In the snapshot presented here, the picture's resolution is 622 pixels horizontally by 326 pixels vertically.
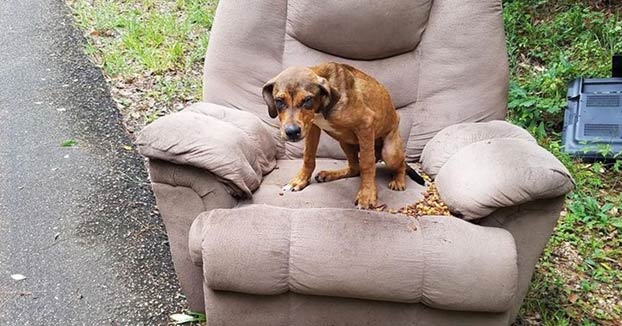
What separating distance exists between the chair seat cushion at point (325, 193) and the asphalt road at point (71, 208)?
0.71 m

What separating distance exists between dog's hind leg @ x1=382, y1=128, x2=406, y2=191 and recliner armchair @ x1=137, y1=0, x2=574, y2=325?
0.05m

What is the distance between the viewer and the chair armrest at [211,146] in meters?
2.29

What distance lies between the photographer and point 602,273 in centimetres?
286

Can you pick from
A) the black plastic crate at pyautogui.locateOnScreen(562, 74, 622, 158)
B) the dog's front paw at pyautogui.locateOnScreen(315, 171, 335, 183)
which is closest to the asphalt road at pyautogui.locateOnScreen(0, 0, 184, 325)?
the dog's front paw at pyautogui.locateOnScreen(315, 171, 335, 183)

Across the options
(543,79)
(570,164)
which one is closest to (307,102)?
(570,164)

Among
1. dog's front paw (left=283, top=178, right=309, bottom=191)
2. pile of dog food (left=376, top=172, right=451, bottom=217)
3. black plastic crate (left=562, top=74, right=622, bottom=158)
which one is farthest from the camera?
black plastic crate (left=562, top=74, right=622, bottom=158)

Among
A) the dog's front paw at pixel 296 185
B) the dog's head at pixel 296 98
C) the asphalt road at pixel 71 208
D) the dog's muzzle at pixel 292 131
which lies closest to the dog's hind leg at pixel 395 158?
the dog's front paw at pixel 296 185

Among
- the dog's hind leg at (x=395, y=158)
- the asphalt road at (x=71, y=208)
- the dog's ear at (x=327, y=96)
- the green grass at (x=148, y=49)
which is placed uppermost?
the dog's ear at (x=327, y=96)

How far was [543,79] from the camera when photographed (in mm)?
4059

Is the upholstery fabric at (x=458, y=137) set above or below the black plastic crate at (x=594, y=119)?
above

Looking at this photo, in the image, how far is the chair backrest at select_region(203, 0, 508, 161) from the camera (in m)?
2.88

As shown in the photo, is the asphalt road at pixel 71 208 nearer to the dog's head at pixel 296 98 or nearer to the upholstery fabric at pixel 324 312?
the upholstery fabric at pixel 324 312

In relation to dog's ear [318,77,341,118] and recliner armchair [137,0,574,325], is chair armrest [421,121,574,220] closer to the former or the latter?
recliner armchair [137,0,574,325]

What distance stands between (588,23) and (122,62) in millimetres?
3520
